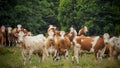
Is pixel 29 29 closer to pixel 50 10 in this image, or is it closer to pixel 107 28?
pixel 50 10

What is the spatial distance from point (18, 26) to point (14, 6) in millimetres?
Result: 312

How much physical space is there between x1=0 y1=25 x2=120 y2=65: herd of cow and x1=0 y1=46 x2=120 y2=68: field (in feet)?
0.22

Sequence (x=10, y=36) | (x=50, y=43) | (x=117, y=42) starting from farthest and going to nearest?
1. (x=10, y=36)
2. (x=50, y=43)
3. (x=117, y=42)

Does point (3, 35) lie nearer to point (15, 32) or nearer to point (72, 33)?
point (15, 32)

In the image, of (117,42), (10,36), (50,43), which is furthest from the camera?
(10,36)

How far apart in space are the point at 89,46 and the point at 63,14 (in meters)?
0.59

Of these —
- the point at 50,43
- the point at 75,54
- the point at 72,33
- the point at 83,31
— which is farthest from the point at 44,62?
the point at 83,31

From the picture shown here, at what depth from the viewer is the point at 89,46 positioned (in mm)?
7621

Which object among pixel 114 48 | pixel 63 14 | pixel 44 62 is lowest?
pixel 44 62

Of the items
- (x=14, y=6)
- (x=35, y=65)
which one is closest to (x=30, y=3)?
(x=14, y=6)

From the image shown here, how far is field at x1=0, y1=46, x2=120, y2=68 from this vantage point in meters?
7.29

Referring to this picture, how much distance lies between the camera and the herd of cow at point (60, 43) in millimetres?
7406

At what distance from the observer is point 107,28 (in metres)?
7.28

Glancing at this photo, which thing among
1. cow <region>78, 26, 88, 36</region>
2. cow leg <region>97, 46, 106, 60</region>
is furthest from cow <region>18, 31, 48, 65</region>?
cow leg <region>97, 46, 106, 60</region>
